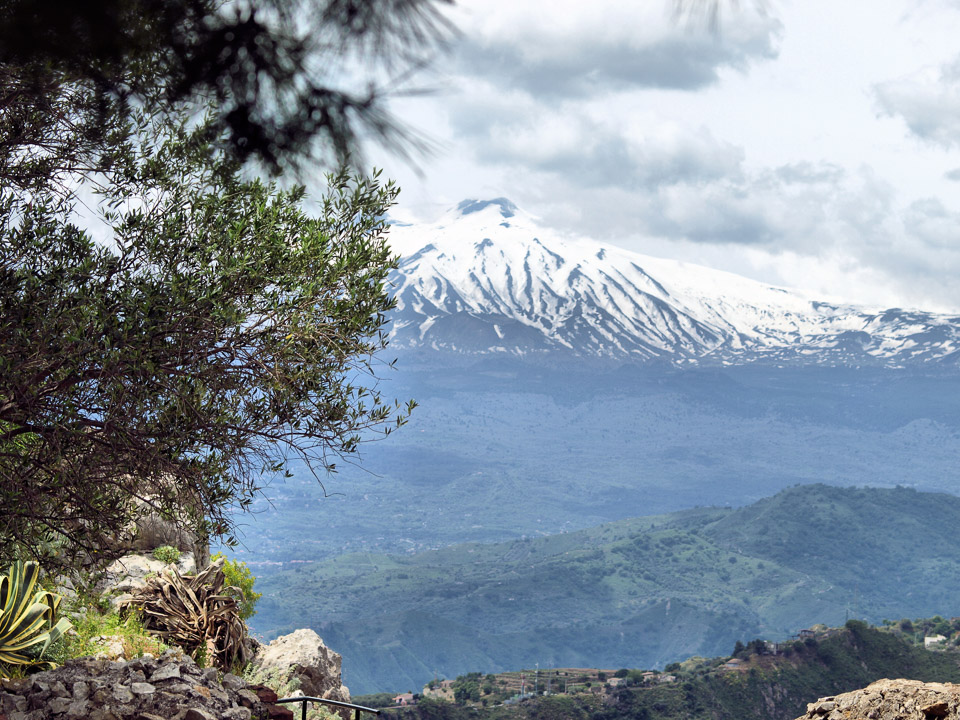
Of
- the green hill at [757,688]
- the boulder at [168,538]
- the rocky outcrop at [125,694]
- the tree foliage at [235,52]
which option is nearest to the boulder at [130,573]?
the boulder at [168,538]

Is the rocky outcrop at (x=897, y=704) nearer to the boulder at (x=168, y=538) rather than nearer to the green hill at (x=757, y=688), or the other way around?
the boulder at (x=168, y=538)

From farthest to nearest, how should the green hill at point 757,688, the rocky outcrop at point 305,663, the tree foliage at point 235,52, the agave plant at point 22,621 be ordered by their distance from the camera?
the green hill at point 757,688, the rocky outcrop at point 305,663, the agave plant at point 22,621, the tree foliage at point 235,52

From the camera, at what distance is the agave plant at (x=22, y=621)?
8125 millimetres

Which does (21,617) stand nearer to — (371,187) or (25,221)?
(25,221)

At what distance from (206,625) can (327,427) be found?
4.67 metres

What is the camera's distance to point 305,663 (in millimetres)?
11453

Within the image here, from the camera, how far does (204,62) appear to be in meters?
4.23

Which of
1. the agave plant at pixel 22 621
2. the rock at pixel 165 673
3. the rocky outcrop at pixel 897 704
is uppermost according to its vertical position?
the agave plant at pixel 22 621

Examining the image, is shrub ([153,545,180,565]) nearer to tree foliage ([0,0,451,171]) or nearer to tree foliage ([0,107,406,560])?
tree foliage ([0,107,406,560])

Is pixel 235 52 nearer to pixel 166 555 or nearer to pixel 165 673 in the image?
pixel 165 673

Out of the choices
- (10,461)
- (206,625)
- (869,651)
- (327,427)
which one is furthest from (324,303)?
(869,651)

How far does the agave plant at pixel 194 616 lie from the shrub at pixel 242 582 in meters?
1.82

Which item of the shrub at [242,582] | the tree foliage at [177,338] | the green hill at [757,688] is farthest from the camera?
the green hill at [757,688]

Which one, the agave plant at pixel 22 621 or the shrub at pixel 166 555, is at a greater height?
the shrub at pixel 166 555
